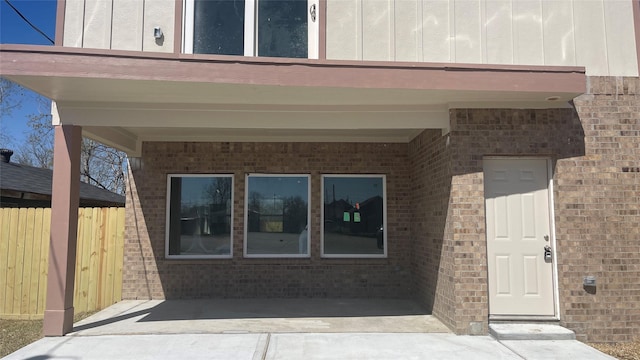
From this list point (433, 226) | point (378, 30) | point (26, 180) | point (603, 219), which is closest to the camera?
point (603, 219)

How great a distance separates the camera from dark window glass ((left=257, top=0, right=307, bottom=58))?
22.7 feet

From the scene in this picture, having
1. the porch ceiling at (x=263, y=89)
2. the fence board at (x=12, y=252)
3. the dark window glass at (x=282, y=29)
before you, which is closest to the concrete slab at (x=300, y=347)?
the fence board at (x=12, y=252)

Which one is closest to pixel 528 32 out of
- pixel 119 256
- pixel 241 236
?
pixel 241 236

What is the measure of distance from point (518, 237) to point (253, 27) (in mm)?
4960

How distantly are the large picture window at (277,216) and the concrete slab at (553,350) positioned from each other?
4.34m

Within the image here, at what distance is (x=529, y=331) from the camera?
6.11 m

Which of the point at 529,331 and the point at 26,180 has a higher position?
the point at 26,180

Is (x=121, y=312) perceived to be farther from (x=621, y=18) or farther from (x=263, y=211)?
(x=621, y=18)

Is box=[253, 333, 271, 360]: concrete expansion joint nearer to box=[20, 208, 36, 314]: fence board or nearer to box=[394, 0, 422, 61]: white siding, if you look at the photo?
box=[394, 0, 422, 61]: white siding

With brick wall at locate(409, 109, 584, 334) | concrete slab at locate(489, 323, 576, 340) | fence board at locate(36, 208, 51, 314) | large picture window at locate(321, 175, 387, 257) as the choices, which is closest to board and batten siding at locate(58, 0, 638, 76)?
brick wall at locate(409, 109, 584, 334)

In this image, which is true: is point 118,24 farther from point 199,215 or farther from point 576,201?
point 576,201

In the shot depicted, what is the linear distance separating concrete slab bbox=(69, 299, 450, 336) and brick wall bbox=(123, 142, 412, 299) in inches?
12.6

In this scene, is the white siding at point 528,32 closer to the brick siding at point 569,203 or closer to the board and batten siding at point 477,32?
the board and batten siding at point 477,32

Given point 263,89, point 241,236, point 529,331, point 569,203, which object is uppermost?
point 263,89
